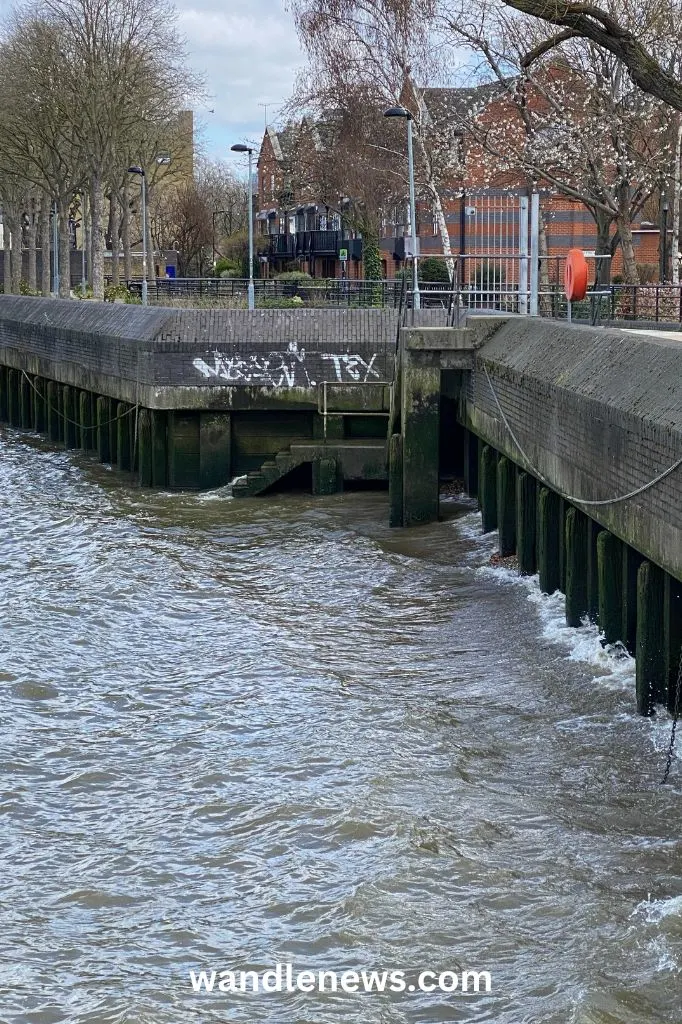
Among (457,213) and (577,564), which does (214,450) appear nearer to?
(577,564)

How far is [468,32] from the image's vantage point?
40.3m

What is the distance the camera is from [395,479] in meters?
22.5

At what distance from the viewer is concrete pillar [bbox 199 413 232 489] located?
90.9 ft

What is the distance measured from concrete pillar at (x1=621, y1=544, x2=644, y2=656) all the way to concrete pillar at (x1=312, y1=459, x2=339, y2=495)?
1334 centimetres

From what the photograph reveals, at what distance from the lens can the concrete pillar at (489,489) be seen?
21172 millimetres

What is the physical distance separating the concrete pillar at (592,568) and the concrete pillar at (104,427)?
18.9 m

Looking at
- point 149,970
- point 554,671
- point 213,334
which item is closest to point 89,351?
point 213,334

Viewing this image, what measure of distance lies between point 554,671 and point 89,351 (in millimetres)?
21027

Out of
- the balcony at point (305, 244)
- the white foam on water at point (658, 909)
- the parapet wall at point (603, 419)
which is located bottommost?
the white foam on water at point (658, 909)

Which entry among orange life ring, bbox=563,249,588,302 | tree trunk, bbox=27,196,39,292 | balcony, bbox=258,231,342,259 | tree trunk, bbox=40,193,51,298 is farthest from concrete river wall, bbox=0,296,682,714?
balcony, bbox=258,231,342,259

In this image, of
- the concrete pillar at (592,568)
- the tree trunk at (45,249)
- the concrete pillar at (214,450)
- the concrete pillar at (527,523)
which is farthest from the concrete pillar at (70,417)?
the tree trunk at (45,249)

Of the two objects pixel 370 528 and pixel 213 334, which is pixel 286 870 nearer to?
pixel 370 528

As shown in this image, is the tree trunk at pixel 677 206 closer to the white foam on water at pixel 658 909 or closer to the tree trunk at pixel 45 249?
the tree trunk at pixel 45 249

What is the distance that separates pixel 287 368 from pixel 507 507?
9344mm
